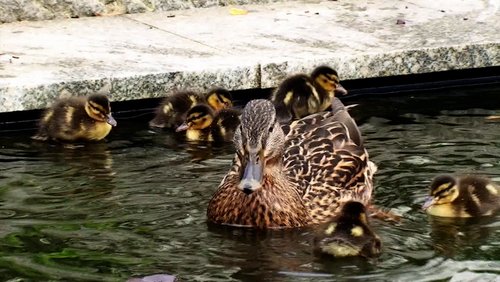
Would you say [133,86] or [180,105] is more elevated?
[133,86]

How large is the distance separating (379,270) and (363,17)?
4.63 metres

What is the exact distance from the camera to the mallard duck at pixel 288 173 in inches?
252

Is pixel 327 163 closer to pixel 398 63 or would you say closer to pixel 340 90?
pixel 340 90

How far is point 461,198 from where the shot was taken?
679 cm

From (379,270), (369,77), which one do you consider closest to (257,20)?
(369,77)

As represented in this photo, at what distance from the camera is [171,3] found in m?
10.5

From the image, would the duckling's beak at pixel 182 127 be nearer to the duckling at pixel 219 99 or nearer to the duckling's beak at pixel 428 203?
the duckling at pixel 219 99

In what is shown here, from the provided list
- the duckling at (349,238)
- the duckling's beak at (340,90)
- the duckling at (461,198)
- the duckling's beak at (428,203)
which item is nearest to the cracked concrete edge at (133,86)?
the duckling's beak at (340,90)

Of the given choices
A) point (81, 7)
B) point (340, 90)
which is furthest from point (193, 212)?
point (81, 7)

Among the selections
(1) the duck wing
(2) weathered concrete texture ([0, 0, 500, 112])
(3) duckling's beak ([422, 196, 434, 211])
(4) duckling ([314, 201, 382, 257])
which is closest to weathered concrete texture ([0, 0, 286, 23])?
(2) weathered concrete texture ([0, 0, 500, 112])

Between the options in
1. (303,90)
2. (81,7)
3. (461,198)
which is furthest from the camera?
(81,7)

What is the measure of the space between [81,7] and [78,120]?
1.96 m

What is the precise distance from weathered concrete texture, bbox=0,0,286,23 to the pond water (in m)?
1.55

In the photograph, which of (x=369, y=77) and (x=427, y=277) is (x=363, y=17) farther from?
(x=427, y=277)
